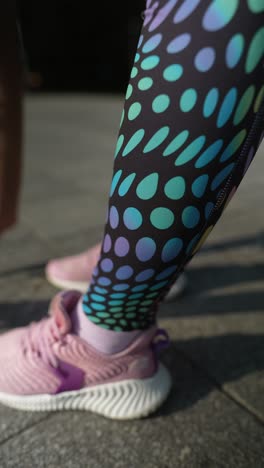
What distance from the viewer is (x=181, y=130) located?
0.52 m

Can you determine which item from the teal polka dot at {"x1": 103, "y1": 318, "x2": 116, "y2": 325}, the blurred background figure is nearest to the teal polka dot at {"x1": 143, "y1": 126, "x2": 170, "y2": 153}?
the teal polka dot at {"x1": 103, "y1": 318, "x2": 116, "y2": 325}

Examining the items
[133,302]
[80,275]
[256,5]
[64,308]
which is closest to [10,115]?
[80,275]

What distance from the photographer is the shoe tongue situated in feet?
2.53

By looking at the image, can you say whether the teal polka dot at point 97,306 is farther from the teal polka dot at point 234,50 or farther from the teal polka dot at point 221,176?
the teal polka dot at point 234,50

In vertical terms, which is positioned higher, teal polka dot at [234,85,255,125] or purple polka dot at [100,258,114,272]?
teal polka dot at [234,85,255,125]

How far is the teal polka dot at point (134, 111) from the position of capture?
1.78 feet

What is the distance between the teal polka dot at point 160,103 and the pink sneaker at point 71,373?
0.44 m

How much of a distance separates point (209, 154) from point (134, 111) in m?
0.12

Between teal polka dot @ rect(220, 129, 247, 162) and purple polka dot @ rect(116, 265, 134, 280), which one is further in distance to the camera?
purple polka dot @ rect(116, 265, 134, 280)

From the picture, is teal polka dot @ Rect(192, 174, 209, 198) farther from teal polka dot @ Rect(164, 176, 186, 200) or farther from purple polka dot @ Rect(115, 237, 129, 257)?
purple polka dot @ Rect(115, 237, 129, 257)

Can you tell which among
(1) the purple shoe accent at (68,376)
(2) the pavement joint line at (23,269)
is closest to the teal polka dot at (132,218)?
(1) the purple shoe accent at (68,376)

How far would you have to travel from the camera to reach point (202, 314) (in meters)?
1.20

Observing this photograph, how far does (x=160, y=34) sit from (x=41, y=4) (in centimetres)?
1643

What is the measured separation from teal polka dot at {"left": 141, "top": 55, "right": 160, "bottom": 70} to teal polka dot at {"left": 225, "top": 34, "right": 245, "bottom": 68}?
93mm
